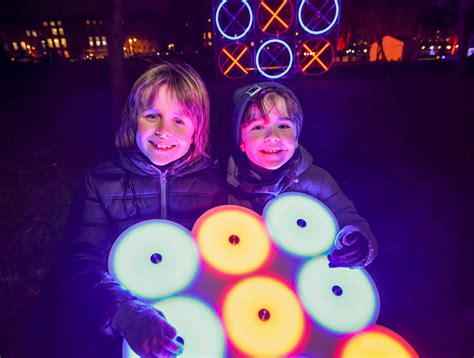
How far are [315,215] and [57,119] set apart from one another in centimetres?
801

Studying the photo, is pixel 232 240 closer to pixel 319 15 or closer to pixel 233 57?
pixel 233 57

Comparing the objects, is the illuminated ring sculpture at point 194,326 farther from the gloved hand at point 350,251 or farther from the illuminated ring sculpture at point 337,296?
the gloved hand at point 350,251

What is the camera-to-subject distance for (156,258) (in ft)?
5.18

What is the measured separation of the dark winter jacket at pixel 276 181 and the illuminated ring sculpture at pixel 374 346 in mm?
688

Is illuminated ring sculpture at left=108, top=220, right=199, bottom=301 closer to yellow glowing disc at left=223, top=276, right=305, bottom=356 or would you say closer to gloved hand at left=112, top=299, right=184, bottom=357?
gloved hand at left=112, top=299, right=184, bottom=357

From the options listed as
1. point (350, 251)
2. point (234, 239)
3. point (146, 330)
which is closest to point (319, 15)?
point (350, 251)

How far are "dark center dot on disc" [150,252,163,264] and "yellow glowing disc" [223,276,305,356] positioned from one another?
37cm

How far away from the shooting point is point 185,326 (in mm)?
1396

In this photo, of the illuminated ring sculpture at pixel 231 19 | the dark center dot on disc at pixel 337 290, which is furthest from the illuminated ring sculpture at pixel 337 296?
the illuminated ring sculpture at pixel 231 19

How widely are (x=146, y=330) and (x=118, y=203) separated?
35.4 inches

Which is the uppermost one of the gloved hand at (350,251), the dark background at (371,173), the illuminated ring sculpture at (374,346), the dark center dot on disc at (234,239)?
the dark center dot on disc at (234,239)

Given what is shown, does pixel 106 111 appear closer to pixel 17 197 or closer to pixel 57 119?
pixel 57 119

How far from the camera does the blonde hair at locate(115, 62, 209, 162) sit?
1915 mm

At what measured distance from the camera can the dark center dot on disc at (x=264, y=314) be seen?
1.47 metres
